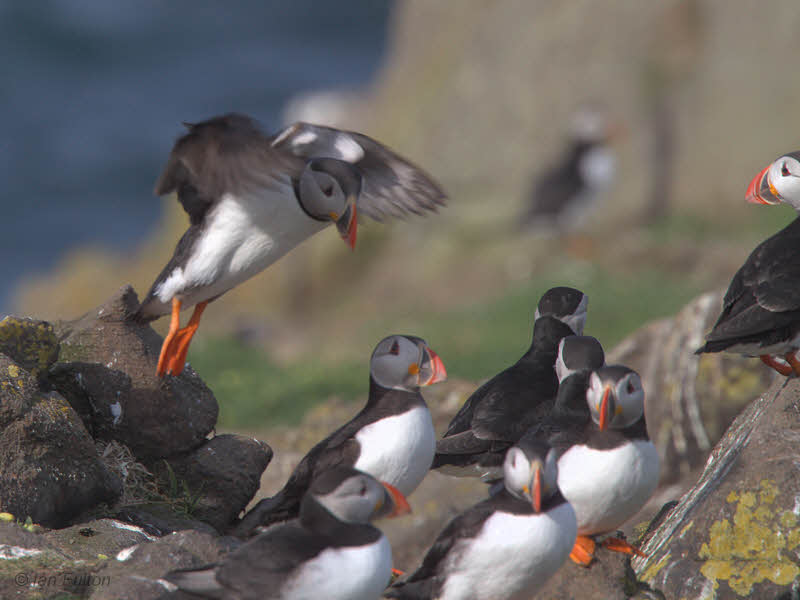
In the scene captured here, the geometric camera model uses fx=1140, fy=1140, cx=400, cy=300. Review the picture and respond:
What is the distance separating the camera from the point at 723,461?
16.8 feet

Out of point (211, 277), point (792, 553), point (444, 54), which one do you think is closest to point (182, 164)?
point (211, 277)

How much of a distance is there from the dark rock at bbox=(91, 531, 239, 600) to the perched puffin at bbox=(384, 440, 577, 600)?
2.99 ft

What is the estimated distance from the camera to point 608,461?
4.46 metres

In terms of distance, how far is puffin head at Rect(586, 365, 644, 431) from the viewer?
174 inches

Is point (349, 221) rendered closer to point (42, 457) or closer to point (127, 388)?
point (127, 388)

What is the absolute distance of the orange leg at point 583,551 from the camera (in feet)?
14.7

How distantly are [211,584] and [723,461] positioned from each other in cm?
244

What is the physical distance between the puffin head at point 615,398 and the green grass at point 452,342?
4.93 metres

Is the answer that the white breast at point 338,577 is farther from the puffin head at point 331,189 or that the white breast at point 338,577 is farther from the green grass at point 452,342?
the green grass at point 452,342

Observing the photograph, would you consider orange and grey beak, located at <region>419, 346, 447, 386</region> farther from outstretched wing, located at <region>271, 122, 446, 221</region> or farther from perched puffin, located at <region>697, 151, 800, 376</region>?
outstretched wing, located at <region>271, 122, 446, 221</region>

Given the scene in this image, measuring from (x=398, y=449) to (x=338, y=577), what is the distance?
108cm

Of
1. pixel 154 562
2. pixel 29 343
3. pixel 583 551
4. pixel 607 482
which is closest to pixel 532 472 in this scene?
pixel 607 482

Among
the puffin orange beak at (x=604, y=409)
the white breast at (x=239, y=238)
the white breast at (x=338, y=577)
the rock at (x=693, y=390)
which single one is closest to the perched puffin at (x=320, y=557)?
the white breast at (x=338, y=577)

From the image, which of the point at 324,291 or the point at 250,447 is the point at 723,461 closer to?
the point at 250,447
